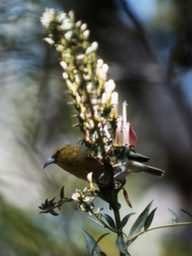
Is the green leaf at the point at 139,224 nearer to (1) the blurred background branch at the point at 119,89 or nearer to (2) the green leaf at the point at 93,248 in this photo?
(2) the green leaf at the point at 93,248

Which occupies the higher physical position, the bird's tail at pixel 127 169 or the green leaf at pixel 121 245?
the bird's tail at pixel 127 169

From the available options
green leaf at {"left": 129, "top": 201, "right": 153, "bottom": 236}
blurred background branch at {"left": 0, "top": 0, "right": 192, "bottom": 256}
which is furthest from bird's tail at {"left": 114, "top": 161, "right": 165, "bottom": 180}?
blurred background branch at {"left": 0, "top": 0, "right": 192, "bottom": 256}

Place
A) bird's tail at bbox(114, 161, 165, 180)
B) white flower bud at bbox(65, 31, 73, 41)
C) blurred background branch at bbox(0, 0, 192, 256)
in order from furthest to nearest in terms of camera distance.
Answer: blurred background branch at bbox(0, 0, 192, 256)
bird's tail at bbox(114, 161, 165, 180)
white flower bud at bbox(65, 31, 73, 41)

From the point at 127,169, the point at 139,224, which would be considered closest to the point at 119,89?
the point at 127,169

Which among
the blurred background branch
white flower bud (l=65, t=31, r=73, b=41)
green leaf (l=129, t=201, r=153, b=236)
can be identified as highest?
the blurred background branch

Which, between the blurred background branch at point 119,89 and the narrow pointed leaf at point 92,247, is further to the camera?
the blurred background branch at point 119,89

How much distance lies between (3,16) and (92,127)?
167cm

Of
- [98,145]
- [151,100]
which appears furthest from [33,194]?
[98,145]

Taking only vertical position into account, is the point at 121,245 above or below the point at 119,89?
below

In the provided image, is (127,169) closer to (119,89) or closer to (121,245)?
(121,245)

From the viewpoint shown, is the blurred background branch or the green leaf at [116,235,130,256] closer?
the green leaf at [116,235,130,256]

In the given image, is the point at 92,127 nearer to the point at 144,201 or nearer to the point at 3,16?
the point at 3,16

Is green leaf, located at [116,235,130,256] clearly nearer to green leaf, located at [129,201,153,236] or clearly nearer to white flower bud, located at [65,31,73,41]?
green leaf, located at [129,201,153,236]

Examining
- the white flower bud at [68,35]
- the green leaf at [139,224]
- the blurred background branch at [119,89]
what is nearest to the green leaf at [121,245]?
the green leaf at [139,224]
